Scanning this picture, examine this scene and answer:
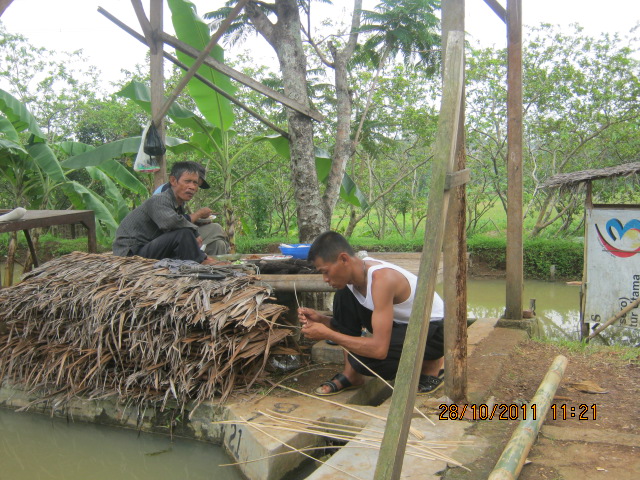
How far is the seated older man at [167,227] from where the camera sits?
4207 millimetres

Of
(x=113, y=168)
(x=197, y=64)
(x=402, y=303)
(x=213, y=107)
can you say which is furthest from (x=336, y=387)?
(x=113, y=168)

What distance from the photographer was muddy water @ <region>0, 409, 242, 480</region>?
3197 millimetres

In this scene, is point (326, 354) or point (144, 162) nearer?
point (326, 354)

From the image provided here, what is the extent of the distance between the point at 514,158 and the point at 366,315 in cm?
228

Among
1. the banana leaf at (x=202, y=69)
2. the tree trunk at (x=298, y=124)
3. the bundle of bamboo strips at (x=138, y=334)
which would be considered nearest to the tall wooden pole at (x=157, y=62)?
the banana leaf at (x=202, y=69)

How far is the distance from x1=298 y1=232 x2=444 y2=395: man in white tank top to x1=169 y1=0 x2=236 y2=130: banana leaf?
3.67 m

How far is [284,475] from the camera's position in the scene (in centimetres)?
285

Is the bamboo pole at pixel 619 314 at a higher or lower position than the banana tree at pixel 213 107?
lower

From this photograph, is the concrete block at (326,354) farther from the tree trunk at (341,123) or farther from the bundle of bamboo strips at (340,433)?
the tree trunk at (341,123)

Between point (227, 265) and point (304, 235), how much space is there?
2294 millimetres

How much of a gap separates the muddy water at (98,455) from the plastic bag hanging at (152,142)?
2.60 m

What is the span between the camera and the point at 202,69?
20.8ft

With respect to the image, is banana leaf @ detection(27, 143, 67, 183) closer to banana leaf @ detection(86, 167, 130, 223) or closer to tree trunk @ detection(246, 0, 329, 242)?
banana leaf @ detection(86, 167, 130, 223)

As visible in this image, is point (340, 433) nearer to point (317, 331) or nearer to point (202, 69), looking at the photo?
point (317, 331)
